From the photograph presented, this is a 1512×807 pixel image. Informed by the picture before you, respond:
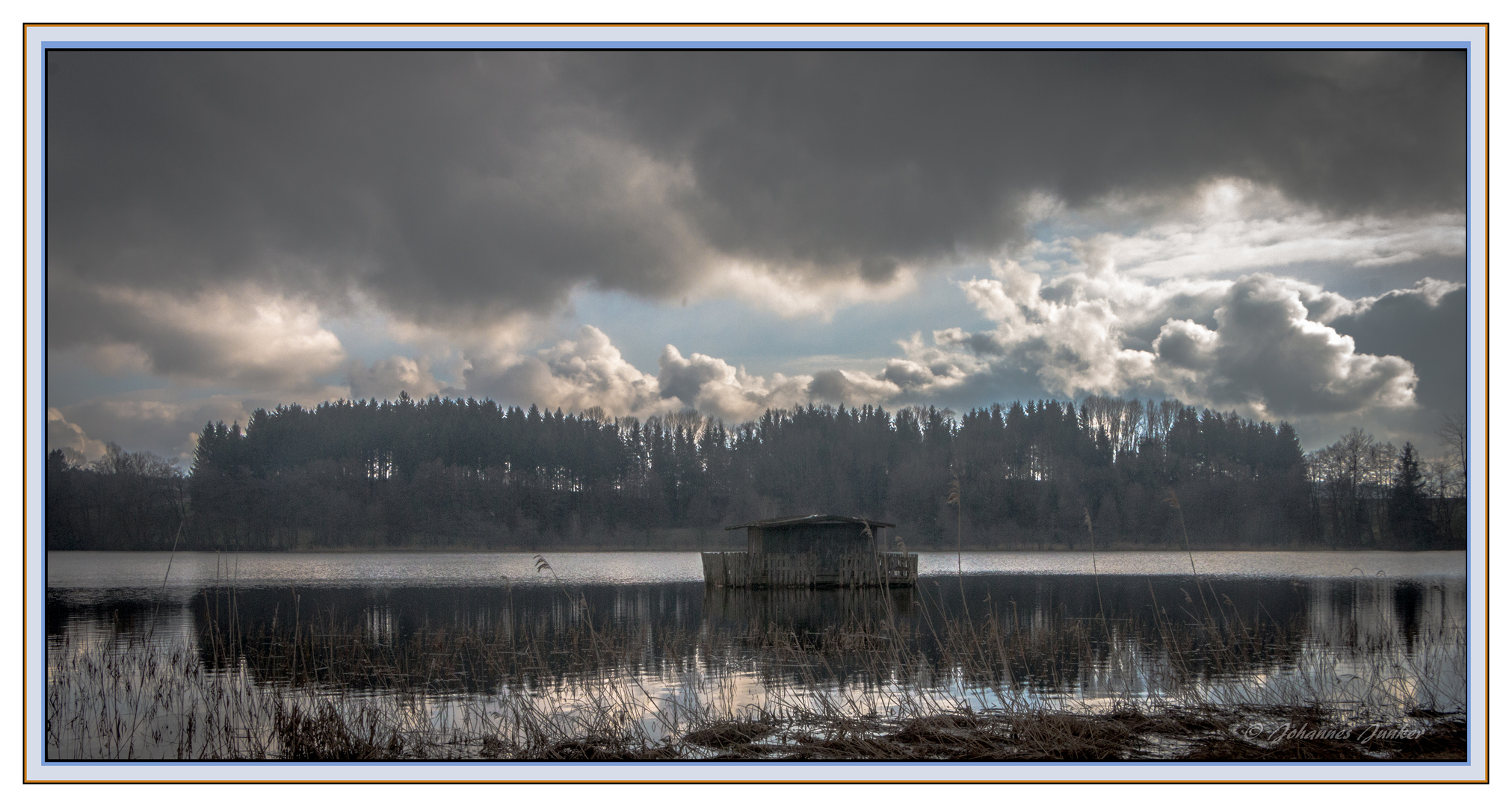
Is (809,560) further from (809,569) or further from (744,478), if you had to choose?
(744,478)

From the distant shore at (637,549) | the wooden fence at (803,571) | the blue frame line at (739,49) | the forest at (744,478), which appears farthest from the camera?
the forest at (744,478)

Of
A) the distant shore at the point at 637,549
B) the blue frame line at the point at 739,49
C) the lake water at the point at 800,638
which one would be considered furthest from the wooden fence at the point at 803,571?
the distant shore at the point at 637,549

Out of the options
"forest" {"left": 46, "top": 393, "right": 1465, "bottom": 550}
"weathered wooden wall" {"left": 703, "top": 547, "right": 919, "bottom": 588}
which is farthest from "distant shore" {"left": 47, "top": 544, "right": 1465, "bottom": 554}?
"weathered wooden wall" {"left": 703, "top": 547, "right": 919, "bottom": 588}

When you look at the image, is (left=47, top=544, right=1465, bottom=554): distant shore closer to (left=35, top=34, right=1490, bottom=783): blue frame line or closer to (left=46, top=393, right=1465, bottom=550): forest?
(left=46, top=393, right=1465, bottom=550): forest

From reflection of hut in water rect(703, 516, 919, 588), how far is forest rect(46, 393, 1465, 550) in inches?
1206

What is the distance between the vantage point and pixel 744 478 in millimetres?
95250

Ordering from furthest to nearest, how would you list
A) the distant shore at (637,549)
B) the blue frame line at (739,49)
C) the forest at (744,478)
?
1. the forest at (744,478)
2. the distant shore at (637,549)
3. the blue frame line at (739,49)

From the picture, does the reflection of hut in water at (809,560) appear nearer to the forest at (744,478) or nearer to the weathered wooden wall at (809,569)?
the weathered wooden wall at (809,569)

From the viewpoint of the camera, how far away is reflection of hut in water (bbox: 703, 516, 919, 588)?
33.3 meters

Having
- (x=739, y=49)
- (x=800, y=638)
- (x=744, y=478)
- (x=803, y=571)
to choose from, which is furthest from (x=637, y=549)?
(x=739, y=49)

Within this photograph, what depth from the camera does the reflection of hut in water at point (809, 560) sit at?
33344 millimetres

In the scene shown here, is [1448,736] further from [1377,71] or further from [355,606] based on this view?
[355,606]

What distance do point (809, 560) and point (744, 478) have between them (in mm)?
61854

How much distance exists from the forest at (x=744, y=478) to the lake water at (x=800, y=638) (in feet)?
110
